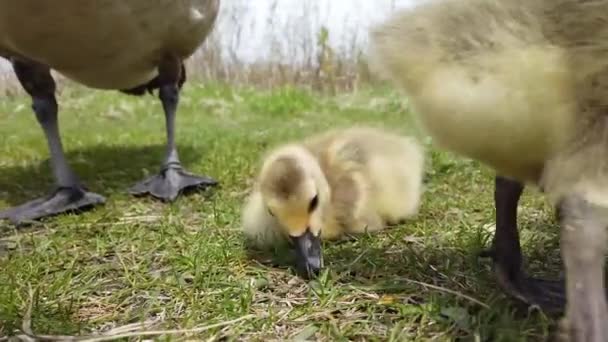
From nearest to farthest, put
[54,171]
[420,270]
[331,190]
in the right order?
[420,270] < [331,190] < [54,171]

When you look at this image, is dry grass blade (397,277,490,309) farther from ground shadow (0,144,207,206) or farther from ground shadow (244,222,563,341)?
ground shadow (0,144,207,206)

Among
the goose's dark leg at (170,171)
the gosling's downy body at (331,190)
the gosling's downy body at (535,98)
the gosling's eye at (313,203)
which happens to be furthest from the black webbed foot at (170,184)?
the gosling's downy body at (535,98)

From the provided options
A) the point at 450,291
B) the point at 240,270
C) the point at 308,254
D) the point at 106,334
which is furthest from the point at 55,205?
the point at 450,291

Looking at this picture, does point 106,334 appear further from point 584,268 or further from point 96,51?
point 96,51

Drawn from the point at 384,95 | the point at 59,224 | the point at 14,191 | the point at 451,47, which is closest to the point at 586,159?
the point at 451,47

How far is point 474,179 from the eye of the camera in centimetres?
284

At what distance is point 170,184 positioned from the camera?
2.77 m

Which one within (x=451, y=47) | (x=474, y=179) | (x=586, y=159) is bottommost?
(x=474, y=179)

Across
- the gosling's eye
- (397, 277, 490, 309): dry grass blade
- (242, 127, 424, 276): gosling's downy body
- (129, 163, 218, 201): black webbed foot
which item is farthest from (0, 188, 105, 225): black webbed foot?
(397, 277, 490, 309): dry grass blade

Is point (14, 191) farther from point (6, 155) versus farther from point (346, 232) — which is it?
point (346, 232)

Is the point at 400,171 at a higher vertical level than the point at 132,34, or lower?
lower

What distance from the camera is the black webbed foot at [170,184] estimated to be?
2715 mm

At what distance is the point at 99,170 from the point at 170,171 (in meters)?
0.63

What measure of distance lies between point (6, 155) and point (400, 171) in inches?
87.1
